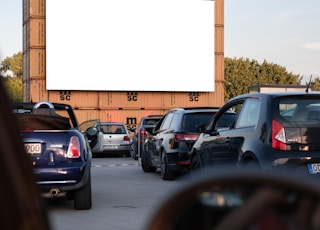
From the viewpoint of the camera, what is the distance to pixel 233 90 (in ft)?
211

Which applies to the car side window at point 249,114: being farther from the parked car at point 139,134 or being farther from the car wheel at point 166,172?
the parked car at point 139,134

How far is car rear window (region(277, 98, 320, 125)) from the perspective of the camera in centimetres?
685

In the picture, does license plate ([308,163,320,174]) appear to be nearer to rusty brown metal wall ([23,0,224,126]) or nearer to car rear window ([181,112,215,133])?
car rear window ([181,112,215,133])

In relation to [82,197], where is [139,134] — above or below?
above

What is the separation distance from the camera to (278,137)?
6.75m

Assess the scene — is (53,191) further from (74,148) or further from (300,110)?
(300,110)

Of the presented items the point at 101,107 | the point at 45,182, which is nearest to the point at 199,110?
the point at 45,182

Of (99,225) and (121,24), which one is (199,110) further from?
(121,24)

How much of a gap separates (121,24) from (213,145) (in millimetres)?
32066

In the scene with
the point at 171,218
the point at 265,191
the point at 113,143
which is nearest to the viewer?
the point at 265,191

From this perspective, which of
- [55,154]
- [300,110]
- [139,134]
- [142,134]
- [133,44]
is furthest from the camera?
[133,44]

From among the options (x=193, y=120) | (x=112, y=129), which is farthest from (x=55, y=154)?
(x=112, y=129)

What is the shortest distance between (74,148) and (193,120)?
14.9ft

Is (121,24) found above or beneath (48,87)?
above
